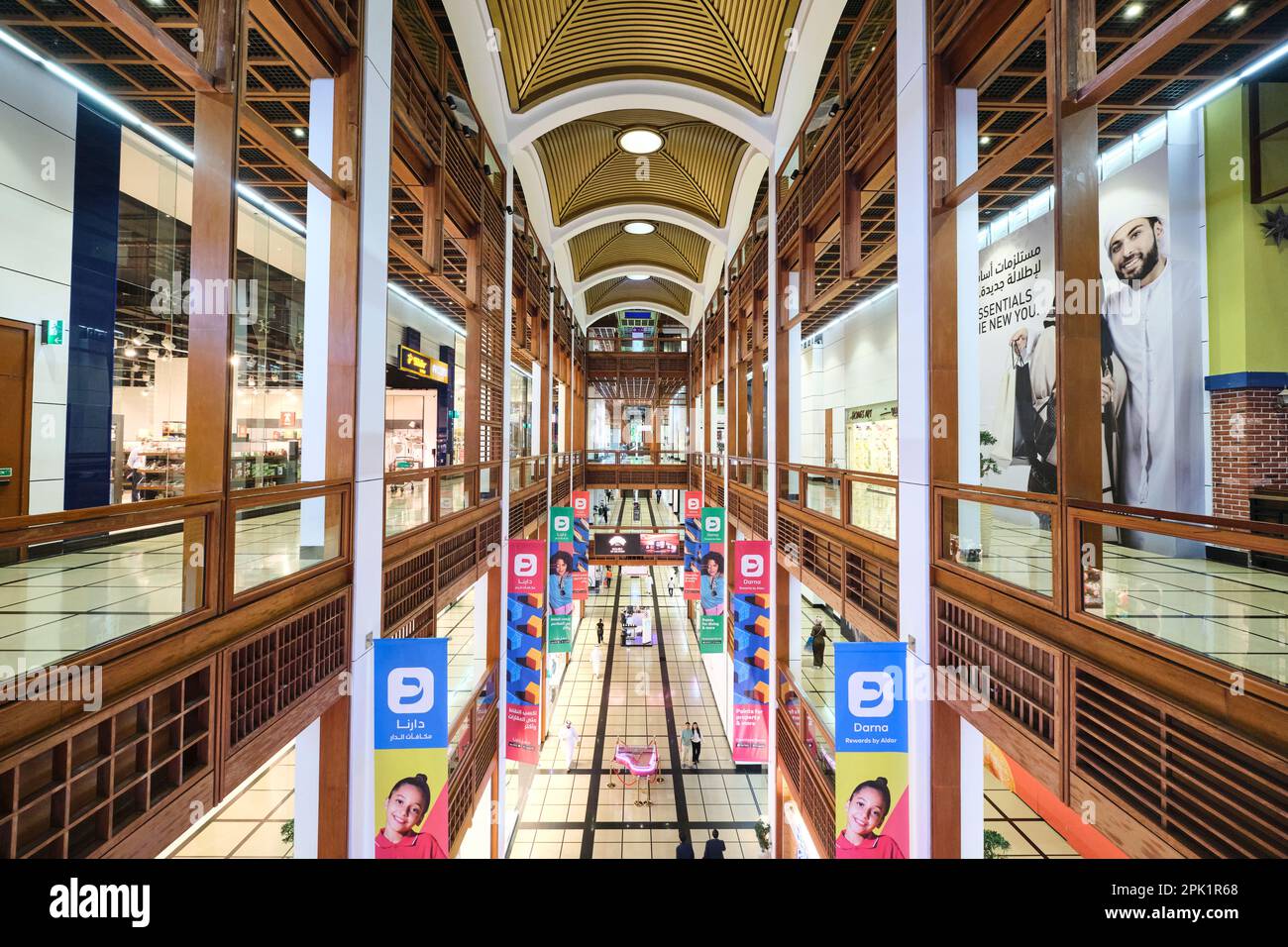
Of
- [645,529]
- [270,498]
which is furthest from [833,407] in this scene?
[270,498]

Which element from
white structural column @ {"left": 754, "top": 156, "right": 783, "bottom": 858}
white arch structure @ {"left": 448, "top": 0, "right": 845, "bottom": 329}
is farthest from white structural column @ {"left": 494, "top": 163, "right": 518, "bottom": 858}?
white structural column @ {"left": 754, "top": 156, "right": 783, "bottom": 858}

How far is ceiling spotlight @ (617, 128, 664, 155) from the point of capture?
1098 centimetres

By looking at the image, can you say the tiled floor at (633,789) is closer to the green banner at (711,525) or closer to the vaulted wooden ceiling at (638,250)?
the green banner at (711,525)

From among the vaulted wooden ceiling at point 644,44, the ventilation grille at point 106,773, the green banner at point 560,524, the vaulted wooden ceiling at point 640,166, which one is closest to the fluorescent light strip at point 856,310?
the vaulted wooden ceiling at point 640,166

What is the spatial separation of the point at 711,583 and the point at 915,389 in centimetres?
768

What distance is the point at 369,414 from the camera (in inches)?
179

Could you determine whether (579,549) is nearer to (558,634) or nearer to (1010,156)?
(558,634)

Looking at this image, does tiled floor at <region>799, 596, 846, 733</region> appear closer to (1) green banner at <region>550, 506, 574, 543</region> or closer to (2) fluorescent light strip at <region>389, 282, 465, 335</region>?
(1) green banner at <region>550, 506, 574, 543</region>

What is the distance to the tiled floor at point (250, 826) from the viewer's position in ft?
21.5

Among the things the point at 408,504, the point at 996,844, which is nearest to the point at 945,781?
the point at 996,844

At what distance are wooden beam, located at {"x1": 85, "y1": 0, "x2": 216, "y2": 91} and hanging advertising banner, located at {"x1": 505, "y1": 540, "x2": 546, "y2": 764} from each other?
21.9 feet

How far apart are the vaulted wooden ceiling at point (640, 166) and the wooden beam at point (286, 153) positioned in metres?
8.49

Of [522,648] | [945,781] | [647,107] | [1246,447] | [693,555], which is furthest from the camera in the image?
[693,555]

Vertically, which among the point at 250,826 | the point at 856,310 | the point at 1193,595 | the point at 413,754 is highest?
the point at 856,310
